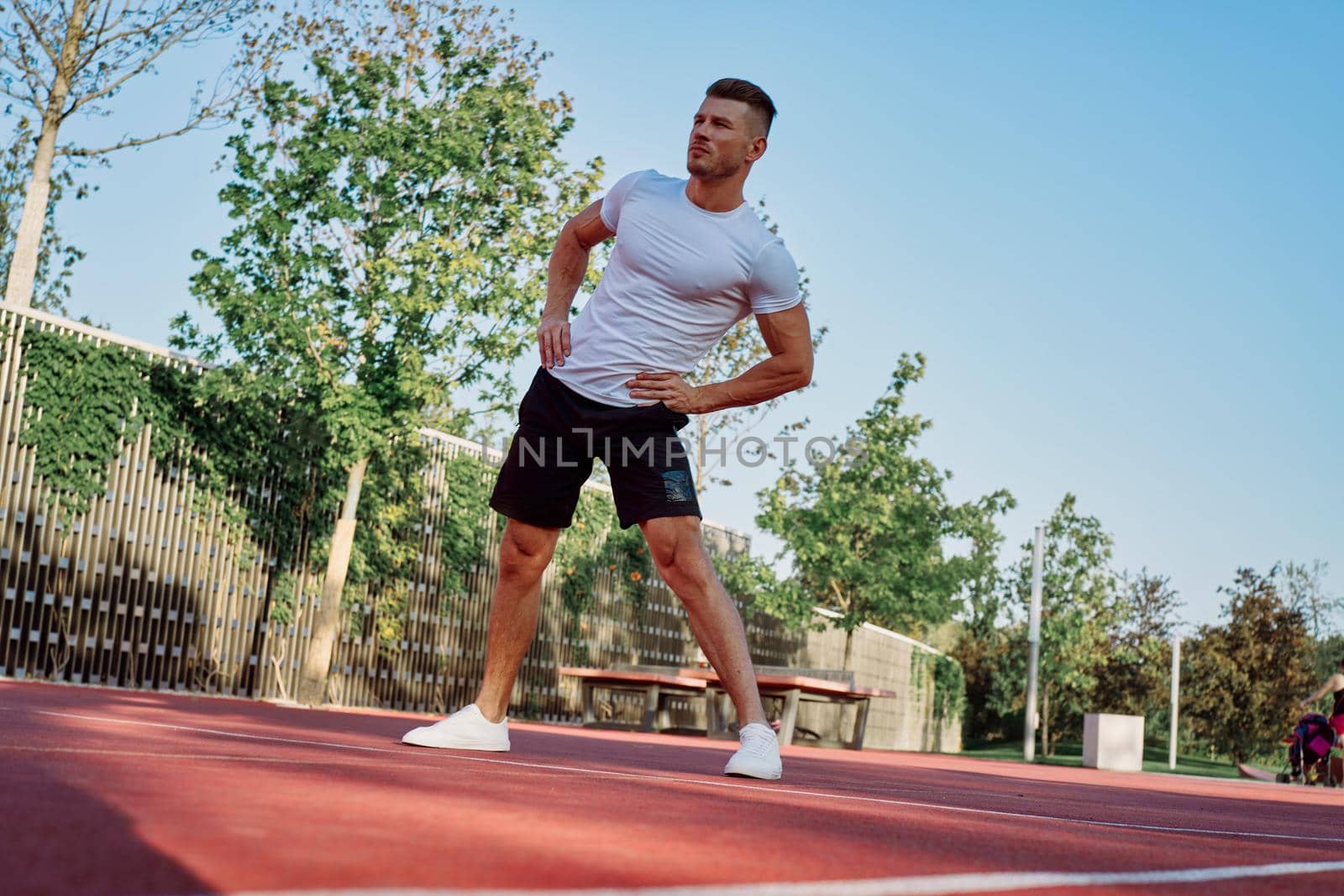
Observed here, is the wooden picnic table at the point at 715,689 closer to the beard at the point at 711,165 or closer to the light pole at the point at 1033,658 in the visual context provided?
the light pole at the point at 1033,658

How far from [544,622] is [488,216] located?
6511 millimetres

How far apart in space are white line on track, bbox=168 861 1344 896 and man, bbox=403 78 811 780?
6.40ft

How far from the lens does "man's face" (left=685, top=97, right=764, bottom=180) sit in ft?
Answer: 13.3

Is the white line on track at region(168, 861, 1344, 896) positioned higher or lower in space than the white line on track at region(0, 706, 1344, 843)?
higher

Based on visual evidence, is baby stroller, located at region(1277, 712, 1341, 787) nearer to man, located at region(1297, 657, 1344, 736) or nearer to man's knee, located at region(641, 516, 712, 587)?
man, located at region(1297, 657, 1344, 736)

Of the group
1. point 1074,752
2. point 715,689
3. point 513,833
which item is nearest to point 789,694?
point 715,689

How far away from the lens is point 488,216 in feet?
41.2

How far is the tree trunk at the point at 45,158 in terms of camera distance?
46.4 feet

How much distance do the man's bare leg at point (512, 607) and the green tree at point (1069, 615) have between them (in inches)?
816

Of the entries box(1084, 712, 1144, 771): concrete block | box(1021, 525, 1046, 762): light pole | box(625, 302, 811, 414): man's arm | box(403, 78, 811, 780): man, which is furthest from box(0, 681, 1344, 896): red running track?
box(1021, 525, 1046, 762): light pole

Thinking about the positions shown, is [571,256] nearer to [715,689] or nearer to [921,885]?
[921,885]

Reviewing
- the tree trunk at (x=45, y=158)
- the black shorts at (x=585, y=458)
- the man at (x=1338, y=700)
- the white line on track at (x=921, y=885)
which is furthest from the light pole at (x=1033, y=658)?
the white line on track at (x=921, y=885)

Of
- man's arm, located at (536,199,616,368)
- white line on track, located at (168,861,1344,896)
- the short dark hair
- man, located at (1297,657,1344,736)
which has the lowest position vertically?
white line on track, located at (168,861,1344,896)

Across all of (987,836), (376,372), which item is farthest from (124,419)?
(987,836)
